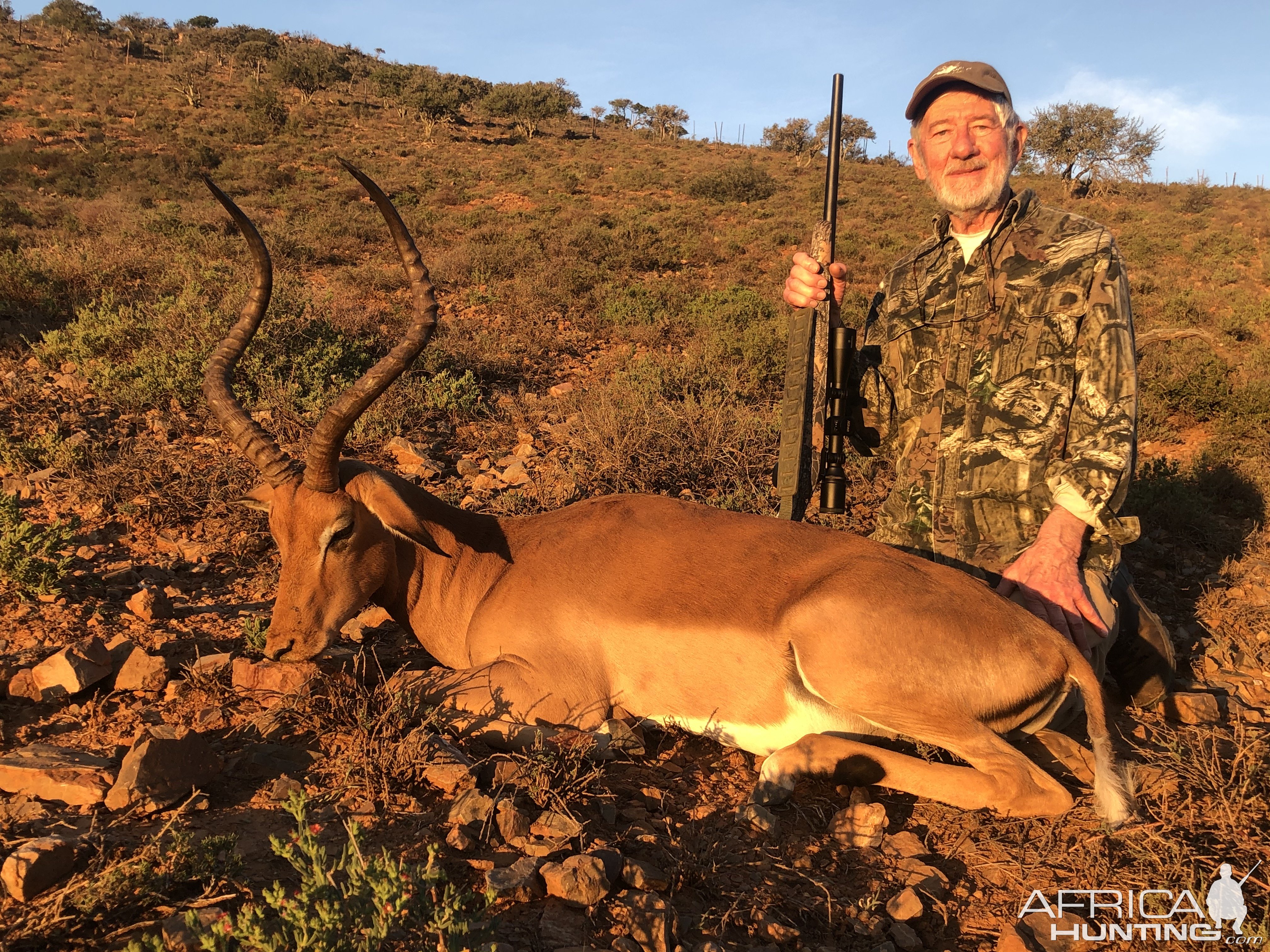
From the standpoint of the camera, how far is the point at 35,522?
5957 mm

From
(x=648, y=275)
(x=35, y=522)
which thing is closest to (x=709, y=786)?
(x=35, y=522)

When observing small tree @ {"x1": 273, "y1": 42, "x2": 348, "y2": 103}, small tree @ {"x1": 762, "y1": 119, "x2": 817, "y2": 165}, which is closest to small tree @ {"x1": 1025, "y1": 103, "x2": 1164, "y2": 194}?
small tree @ {"x1": 762, "y1": 119, "x2": 817, "y2": 165}

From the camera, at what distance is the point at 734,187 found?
100 ft

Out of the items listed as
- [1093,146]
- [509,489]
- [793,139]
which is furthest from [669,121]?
[509,489]

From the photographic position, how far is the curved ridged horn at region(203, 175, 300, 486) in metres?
4.51

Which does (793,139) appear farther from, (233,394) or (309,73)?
(233,394)

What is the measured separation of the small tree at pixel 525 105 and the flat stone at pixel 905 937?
47.8 meters

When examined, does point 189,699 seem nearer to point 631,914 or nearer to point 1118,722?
point 631,914

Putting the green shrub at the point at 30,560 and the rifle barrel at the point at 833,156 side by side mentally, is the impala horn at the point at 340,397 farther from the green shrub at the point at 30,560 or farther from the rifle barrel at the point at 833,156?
the rifle barrel at the point at 833,156

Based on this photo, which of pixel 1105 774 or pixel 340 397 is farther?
pixel 340 397

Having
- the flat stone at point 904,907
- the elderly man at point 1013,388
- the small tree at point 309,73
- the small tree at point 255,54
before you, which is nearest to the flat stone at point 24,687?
the flat stone at point 904,907

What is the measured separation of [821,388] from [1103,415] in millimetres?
1648

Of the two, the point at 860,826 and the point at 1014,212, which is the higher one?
the point at 1014,212

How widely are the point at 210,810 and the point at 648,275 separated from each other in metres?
15.1
